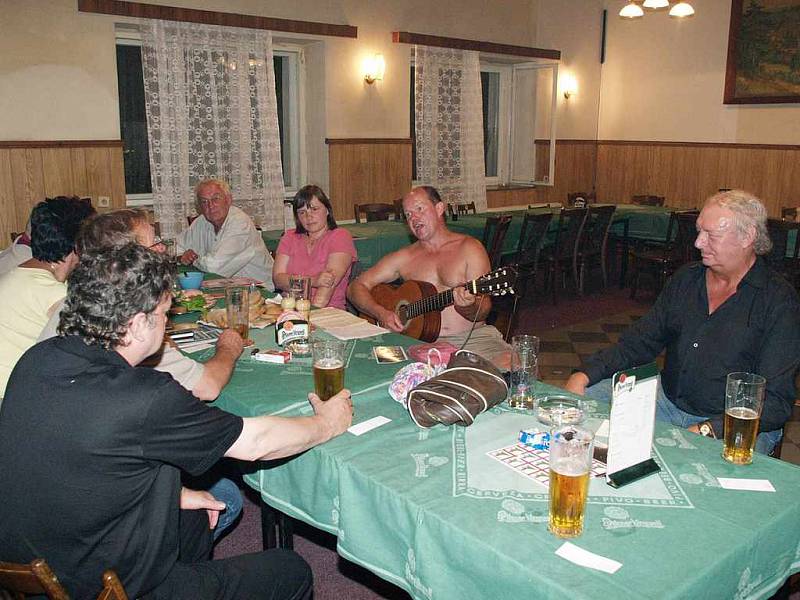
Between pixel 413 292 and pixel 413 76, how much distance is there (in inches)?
255

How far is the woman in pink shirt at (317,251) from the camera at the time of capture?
13.0 feet

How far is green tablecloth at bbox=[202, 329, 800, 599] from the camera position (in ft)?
4.48

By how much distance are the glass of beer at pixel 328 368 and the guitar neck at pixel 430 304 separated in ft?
4.15

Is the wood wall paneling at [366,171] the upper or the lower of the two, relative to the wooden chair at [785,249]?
upper

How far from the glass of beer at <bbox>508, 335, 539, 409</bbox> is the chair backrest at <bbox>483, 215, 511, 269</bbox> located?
14.9 ft

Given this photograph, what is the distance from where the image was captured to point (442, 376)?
204 cm

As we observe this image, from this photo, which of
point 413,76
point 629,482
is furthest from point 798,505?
point 413,76

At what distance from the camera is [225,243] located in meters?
4.55

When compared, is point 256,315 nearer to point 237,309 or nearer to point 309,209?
point 237,309

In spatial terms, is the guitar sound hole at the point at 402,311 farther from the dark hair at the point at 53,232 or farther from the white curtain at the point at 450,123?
the white curtain at the point at 450,123

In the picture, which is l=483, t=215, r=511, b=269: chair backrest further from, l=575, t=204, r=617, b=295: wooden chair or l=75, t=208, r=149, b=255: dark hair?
l=75, t=208, r=149, b=255: dark hair

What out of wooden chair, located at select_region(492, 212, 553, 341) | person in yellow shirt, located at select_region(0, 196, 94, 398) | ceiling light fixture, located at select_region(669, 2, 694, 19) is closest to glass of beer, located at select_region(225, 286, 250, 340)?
person in yellow shirt, located at select_region(0, 196, 94, 398)

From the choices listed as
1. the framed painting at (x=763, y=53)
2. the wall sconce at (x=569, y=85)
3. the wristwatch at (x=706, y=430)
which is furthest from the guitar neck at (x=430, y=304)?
the wall sconce at (x=569, y=85)

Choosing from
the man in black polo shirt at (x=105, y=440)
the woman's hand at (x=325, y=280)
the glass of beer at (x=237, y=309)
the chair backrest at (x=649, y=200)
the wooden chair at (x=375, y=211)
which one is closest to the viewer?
the man in black polo shirt at (x=105, y=440)
